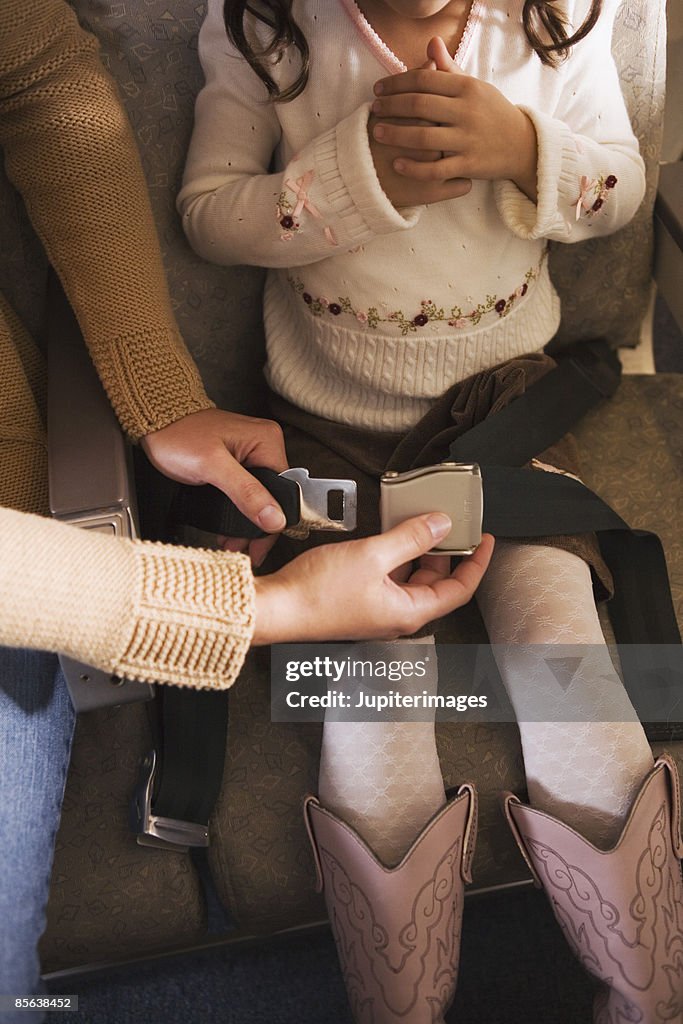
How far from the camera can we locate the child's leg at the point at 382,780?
0.74 m

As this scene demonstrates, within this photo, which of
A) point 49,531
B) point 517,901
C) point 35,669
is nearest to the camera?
point 49,531

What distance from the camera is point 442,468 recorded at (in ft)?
2.30

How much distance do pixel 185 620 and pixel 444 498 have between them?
240mm

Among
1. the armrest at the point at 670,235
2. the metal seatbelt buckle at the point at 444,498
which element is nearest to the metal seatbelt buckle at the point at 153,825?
the metal seatbelt buckle at the point at 444,498

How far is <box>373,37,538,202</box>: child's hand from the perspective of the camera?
732 mm

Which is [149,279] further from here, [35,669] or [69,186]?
[35,669]

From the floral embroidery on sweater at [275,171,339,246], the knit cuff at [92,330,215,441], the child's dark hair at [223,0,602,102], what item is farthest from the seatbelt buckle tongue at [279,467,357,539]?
the child's dark hair at [223,0,602,102]

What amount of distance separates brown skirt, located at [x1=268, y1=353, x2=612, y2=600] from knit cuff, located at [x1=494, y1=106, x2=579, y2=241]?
0.14 metres

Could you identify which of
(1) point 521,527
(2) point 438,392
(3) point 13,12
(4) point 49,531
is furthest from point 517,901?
(3) point 13,12

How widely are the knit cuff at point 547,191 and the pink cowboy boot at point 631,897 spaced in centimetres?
49

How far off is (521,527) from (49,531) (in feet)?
1.37

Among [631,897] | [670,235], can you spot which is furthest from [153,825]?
[670,235]

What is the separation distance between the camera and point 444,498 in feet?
2.34

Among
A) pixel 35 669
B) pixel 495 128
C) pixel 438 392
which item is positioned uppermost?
pixel 495 128
